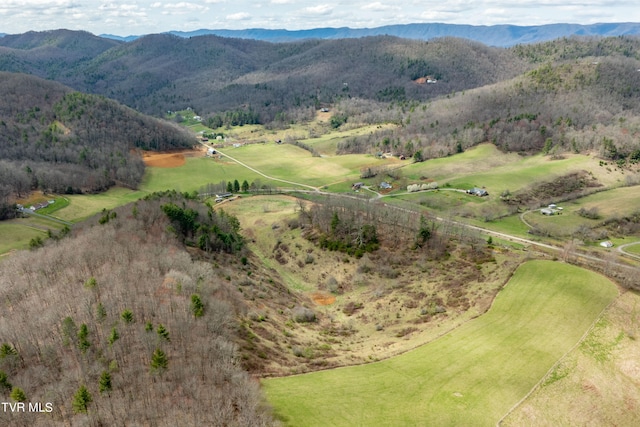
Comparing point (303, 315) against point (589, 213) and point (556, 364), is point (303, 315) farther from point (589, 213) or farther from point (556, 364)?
point (589, 213)

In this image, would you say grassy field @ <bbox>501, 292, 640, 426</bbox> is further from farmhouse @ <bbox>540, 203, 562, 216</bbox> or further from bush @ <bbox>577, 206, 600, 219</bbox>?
bush @ <bbox>577, 206, 600, 219</bbox>

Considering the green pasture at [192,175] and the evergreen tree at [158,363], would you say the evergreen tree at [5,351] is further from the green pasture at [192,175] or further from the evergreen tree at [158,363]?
the green pasture at [192,175]

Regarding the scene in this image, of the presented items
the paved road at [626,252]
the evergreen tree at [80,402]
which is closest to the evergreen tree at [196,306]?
the evergreen tree at [80,402]

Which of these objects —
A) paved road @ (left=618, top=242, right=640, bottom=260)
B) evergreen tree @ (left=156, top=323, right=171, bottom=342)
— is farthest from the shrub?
paved road @ (left=618, top=242, right=640, bottom=260)

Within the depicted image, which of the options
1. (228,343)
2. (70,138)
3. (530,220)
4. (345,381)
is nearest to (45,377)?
(228,343)

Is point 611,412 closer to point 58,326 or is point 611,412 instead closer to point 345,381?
point 345,381
